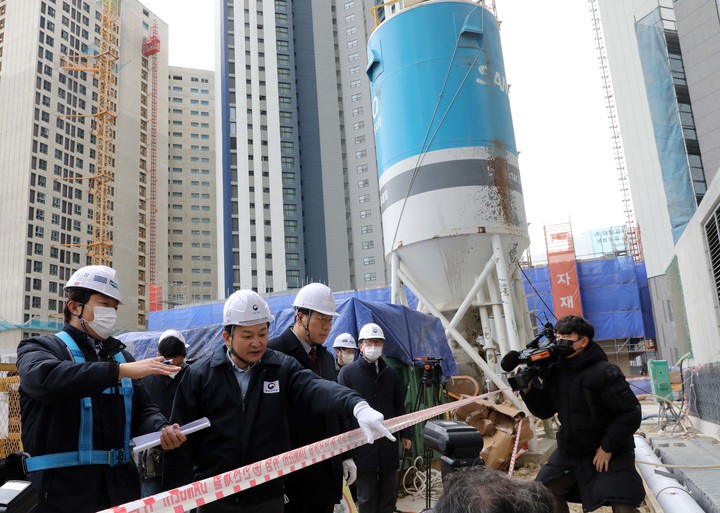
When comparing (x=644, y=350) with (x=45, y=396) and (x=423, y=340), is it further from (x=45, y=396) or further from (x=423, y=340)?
(x=45, y=396)

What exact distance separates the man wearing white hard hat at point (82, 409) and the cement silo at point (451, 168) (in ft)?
29.9

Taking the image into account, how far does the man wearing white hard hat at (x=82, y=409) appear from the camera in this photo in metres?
2.68

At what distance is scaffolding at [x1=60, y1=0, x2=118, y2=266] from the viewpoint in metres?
63.8

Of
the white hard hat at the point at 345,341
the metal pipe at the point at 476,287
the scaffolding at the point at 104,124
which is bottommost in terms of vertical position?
the white hard hat at the point at 345,341

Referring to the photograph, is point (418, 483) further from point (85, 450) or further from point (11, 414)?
point (85, 450)

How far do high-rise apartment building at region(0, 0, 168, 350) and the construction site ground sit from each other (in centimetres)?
5382

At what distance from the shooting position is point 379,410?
5746 mm

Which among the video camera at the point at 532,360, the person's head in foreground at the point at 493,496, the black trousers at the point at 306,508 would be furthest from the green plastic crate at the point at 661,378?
the person's head in foreground at the point at 493,496

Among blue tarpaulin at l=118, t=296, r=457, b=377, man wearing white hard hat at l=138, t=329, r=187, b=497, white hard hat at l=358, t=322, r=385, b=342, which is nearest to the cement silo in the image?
blue tarpaulin at l=118, t=296, r=457, b=377

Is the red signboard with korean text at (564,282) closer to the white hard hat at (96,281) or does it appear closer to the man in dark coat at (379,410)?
the man in dark coat at (379,410)

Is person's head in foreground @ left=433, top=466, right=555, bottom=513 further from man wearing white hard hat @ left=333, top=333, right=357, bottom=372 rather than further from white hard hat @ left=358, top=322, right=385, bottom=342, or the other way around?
man wearing white hard hat @ left=333, top=333, right=357, bottom=372

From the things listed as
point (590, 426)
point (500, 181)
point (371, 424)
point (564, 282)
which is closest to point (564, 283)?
point (564, 282)

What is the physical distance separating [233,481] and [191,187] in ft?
294

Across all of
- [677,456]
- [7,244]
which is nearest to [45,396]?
[677,456]
